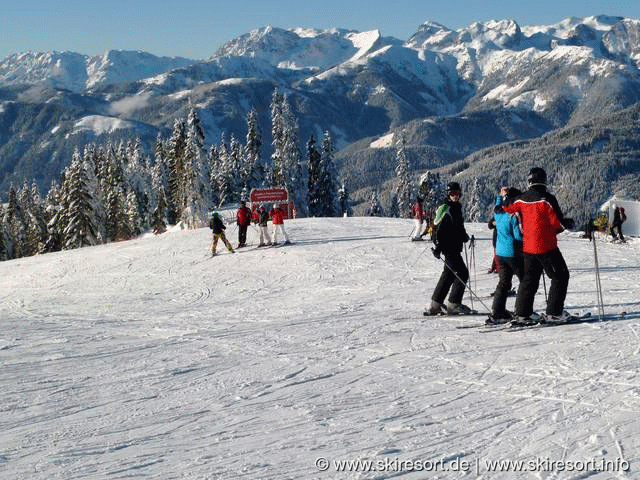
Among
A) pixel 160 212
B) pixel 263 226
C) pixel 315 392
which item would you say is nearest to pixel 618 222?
pixel 263 226

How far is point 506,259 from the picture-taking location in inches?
369

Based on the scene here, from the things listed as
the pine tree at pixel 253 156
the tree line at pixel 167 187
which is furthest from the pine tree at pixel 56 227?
the pine tree at pixel 253 156

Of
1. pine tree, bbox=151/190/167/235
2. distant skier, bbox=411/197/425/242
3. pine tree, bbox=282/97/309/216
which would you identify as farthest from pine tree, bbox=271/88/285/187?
distant skier, bbox=411/197/425/242

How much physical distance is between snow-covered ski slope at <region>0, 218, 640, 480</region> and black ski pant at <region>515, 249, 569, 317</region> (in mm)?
421

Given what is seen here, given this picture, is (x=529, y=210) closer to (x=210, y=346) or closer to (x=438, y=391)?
(x=438, y=391)

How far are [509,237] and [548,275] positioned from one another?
0.93 m

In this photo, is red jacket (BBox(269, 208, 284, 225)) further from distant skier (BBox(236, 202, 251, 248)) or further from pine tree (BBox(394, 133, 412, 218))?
pine tree (BBox(394, 133, 412, 218))

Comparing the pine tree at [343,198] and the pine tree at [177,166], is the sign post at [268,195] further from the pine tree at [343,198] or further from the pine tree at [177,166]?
the pine tree at [343,198]

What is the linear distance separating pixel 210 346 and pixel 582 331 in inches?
193

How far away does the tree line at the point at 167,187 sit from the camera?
49.4 meters

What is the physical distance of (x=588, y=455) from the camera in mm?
4609

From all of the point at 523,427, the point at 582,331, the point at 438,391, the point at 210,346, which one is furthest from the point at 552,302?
the point at 210,346

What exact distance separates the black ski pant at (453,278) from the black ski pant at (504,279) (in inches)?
25.9

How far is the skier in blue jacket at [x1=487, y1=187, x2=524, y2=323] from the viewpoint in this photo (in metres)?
9.03
